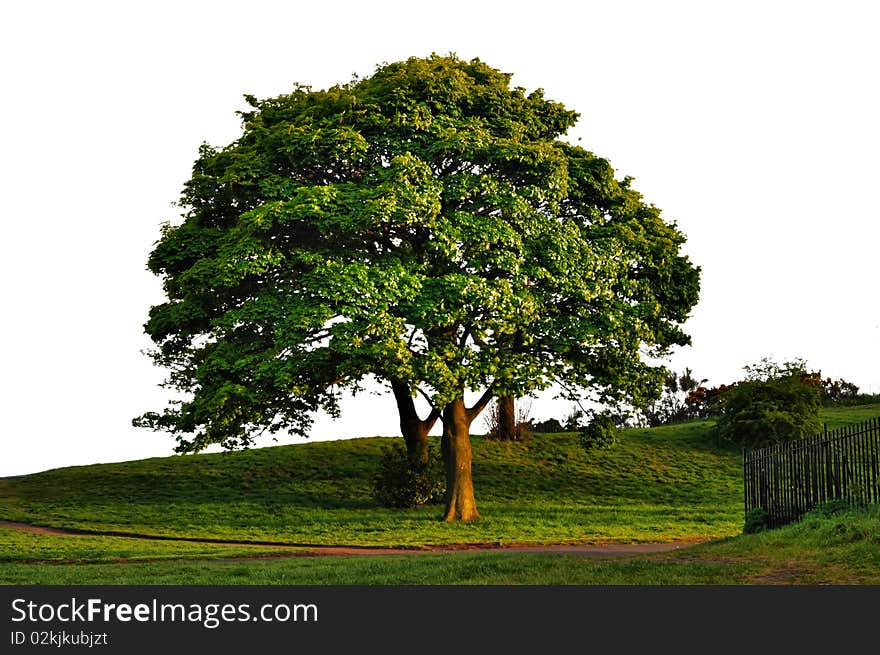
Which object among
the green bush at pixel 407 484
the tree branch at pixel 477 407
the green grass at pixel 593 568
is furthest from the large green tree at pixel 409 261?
the green grass at pixel 593 568

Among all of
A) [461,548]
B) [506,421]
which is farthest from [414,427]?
[506,421]

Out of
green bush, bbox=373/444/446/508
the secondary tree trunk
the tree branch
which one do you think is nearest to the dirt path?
green bush, bbox=373/444/446/508

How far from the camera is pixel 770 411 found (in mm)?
37625

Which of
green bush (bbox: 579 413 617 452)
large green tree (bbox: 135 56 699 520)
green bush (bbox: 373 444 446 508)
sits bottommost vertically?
green bush (bbox: 373 444 446 508)

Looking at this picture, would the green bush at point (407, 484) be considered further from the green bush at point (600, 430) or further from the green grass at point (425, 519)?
the green bush at point (600, 430)

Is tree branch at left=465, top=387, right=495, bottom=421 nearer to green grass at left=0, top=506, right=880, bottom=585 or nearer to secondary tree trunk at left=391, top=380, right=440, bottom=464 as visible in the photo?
secondary tree trunk at left=391, top=380, right=440, bottom=464

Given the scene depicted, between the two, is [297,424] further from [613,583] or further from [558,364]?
[613,583]

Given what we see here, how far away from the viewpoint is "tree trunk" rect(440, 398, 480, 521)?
29.8 metres

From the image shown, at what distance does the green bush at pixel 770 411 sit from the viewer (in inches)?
1462

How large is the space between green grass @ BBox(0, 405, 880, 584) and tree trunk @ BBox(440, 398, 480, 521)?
78cm

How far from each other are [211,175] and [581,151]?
1255 cm

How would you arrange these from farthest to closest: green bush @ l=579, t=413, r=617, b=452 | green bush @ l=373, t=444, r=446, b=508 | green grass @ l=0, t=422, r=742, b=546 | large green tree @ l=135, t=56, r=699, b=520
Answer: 1. green bush @ l=373, t=444, r=446, b=508
2. green bush @ l=579, t=413, r=617, b=452
3. green grass @ l=0, t=422, r=742, b=546
4. large green tree @ l=135, t=56, r=699, b=520
